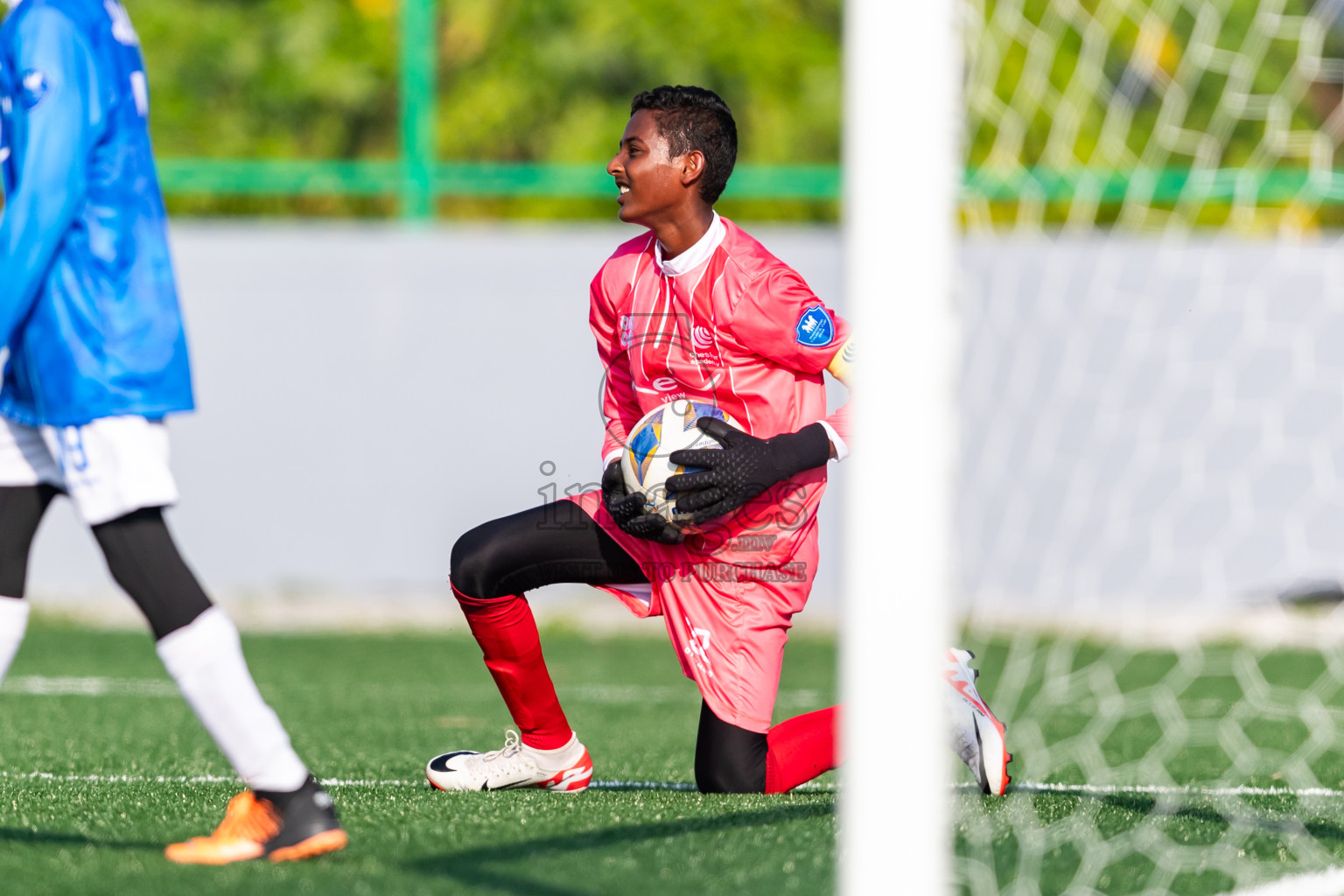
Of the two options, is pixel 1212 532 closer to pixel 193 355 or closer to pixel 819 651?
pixel 819 651

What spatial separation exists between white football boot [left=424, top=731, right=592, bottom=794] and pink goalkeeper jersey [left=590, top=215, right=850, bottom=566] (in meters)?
0.64

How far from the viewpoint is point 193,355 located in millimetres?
9188

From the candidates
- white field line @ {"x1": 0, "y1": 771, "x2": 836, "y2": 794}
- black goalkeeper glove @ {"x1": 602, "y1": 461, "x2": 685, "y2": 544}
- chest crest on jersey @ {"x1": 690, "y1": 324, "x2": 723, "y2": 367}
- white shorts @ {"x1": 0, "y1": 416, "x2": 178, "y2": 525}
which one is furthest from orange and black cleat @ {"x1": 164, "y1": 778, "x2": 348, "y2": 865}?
chest crest on jersey @ {"x1": 690, "y1": 324, "x2": 723, "y2": 367}

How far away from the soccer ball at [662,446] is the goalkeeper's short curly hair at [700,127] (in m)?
0.57

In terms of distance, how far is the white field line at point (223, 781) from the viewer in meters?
3.98

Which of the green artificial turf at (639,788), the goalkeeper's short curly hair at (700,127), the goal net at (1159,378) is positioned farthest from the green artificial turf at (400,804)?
the goal net at (1159,378)

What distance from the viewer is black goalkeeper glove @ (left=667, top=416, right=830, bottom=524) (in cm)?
367

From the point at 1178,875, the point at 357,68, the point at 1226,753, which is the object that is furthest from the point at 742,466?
the point at 357,68

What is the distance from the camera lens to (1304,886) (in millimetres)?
3025

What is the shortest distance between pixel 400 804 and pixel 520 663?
1.68 feet

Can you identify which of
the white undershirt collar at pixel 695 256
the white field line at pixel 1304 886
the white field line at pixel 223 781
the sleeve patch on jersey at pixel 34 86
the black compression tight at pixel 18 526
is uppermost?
the sleeve patch on jersey at pixel 34 86

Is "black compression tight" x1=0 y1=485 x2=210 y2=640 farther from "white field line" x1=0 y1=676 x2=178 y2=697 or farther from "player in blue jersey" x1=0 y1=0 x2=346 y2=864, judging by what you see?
"white field line" x1=0 y1=676 x2=178 y2=697

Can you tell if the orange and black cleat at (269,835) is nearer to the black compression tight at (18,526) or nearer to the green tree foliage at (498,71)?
the black compression tight at (18,526)

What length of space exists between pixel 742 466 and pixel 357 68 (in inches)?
312
